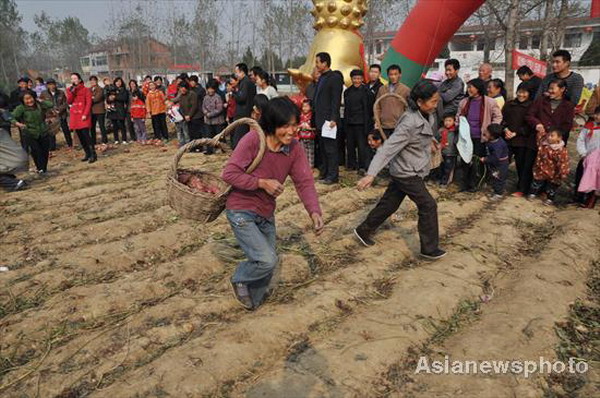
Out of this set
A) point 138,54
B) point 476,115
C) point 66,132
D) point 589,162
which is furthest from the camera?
point 138,54

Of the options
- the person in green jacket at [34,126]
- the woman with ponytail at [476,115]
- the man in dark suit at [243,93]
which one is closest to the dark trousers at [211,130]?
the man in dark suit at [243,93]

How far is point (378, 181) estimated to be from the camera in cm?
694

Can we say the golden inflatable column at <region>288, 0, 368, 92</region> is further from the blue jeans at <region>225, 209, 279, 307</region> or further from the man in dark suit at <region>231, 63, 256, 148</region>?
the blue jeans at <region>225, 209, 279, 307</region>

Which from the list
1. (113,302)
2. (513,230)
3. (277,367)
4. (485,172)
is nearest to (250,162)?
(277,367)

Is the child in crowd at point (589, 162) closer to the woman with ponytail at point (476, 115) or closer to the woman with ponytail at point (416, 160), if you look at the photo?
the woman with ponytail at point (476, 115)

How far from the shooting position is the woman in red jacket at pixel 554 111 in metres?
5.59

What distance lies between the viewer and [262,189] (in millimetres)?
3111

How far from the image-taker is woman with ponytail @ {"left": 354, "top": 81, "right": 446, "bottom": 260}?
12.6ft

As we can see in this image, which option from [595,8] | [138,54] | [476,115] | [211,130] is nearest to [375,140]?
[476,115]

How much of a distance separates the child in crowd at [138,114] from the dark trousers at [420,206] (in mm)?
8208

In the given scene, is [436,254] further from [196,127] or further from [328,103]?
[196,127]

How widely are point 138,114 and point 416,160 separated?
8.67 meters

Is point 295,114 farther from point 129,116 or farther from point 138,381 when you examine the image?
point 129,116

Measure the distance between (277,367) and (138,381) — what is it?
31.4 inches
